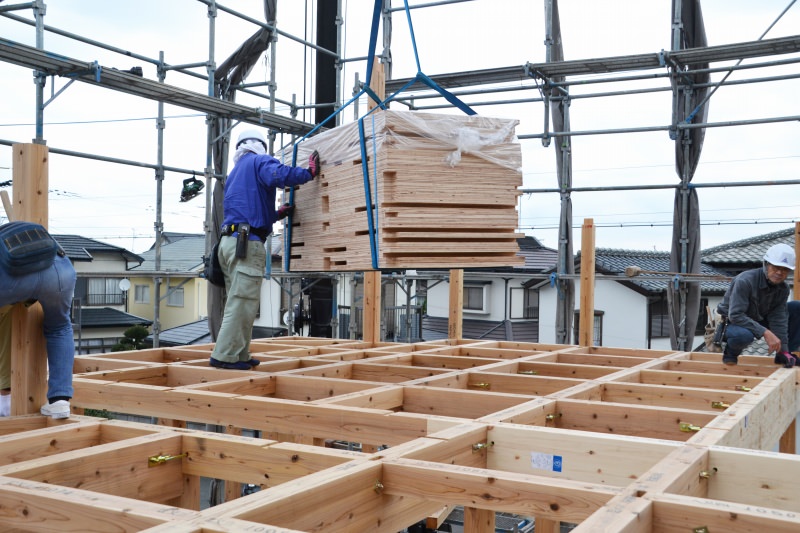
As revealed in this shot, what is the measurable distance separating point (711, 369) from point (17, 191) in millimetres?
5139

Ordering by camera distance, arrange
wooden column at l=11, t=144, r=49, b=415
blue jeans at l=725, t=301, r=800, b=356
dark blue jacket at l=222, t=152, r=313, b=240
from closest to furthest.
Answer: wooden column at l=11, t=144, r=49, b=415 → dark blue jacket at l=222, t=152, r=313, b=240 → blue jeans at l=725, t=301, r=800, b=356

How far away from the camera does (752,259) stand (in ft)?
53.6

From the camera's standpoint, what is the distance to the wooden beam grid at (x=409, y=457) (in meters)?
2.28

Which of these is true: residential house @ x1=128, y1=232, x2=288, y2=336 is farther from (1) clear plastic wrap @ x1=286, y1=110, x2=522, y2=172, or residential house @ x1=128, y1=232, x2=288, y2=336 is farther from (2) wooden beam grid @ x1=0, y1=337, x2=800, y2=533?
(2) wooden beam grid @ x1=0, y1=337, x2=800, y2=533

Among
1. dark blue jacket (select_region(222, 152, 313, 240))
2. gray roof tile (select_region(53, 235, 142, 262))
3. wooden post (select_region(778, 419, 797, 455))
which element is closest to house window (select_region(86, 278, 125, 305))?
gray roof tile (select_region(53, 235, 142, 262))

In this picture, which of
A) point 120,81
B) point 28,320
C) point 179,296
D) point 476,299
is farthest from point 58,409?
point 179,296

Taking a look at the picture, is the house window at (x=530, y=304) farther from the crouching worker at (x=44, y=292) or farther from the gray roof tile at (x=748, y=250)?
the crouching worker at (x=44, y=292)

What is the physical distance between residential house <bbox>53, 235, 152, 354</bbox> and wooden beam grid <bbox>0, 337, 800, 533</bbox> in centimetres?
1588

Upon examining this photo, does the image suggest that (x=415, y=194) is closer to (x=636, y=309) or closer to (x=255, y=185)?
(x=255, y=185)

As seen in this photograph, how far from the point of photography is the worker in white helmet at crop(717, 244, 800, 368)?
5.86m

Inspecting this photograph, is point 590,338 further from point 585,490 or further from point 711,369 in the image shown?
point 585,490

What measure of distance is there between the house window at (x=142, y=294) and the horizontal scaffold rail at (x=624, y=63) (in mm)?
17510

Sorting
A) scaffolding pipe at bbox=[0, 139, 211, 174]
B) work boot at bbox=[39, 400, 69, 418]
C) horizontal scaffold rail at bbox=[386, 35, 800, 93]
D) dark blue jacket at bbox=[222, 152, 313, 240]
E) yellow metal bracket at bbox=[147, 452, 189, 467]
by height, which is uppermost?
horizontal scaffold rail at bbox=[386, 35, 800, 93]

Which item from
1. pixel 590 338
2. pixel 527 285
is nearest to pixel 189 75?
pixel 590 338
